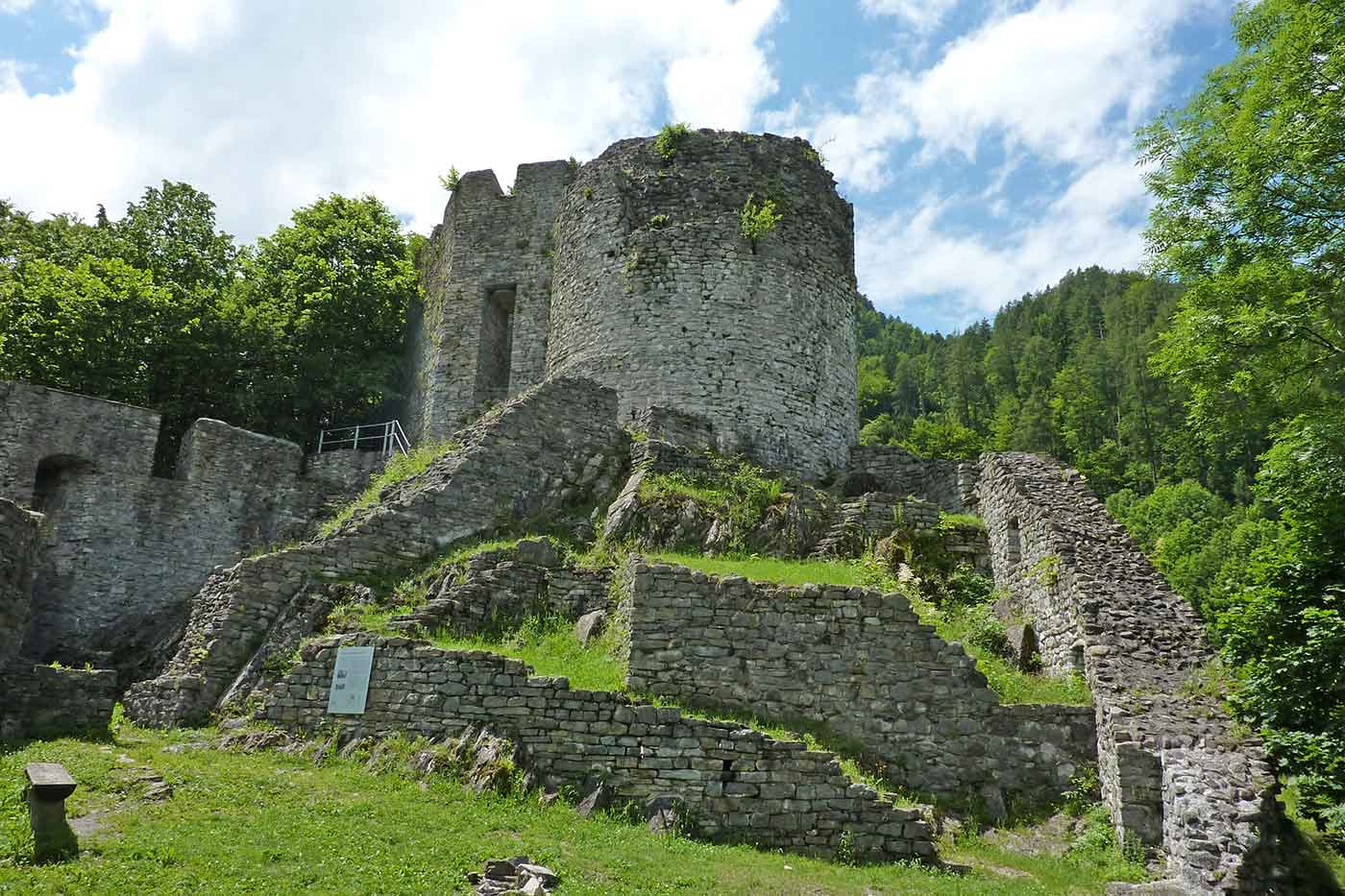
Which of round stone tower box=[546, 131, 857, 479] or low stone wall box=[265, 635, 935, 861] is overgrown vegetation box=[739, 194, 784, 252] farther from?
low stone wall box=[265, 635, 935, 861]

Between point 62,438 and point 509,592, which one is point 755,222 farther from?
point 62,438

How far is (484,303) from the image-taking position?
86.1ft

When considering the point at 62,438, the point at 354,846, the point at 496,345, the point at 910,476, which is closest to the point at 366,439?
the point at 496,345

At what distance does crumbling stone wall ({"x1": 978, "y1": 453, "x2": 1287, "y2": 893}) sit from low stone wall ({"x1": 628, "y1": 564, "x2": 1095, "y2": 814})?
33.6 inches

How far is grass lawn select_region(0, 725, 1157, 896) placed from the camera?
808cm

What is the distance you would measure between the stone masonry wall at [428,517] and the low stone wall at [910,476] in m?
5.82

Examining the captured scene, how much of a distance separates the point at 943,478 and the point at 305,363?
694 inches

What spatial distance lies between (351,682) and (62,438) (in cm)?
1172

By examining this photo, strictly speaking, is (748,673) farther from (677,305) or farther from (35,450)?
(35,450)

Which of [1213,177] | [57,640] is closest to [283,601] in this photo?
[57,640]

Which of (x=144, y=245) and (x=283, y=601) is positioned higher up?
(x=144, y=245)

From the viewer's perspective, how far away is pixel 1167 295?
280 ft

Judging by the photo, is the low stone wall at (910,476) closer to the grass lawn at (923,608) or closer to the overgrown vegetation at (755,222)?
the grass lawn at (923,608)

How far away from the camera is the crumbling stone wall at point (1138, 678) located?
9906 mm
